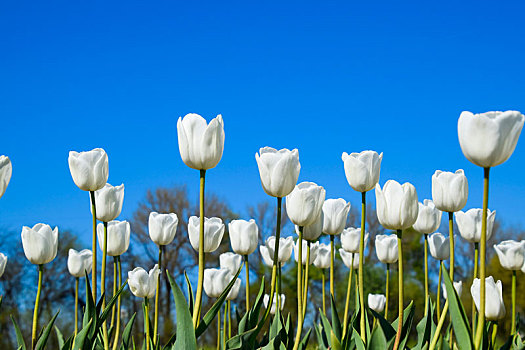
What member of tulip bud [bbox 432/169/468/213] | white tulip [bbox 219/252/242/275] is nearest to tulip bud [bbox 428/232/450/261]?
tulip bud [bbox 432/169/468/213]

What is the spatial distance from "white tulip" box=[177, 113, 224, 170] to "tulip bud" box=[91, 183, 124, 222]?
1147mm

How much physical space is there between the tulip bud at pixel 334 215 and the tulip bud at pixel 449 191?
69 centimetres

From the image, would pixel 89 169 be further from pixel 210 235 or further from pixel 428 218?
pixel 428 218

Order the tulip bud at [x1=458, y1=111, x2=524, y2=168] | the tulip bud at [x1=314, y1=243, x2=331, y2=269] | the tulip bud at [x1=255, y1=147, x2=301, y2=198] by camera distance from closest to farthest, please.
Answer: the tulip bud at [x1=458, y1=111, x2=524, y2=168] → the tulip bud at [x1=255, y1=147, x2=301, y2=198] → the tulip bud at [x1=314, y1=243, x2=331, y2=269]

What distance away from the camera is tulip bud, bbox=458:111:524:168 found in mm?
2203

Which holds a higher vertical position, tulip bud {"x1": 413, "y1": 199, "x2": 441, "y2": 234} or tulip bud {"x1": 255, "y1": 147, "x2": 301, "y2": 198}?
tulip bud {"x1": 255, "y1": 147, "x2": 301, "y2": 198}

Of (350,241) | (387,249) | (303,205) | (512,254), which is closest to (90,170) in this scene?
(303,205)

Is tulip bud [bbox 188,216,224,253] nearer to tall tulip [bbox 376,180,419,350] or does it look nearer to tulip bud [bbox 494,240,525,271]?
tall tulip [bbox 376,180,419,350]

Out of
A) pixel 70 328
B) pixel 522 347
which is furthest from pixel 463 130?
pixel 70 328

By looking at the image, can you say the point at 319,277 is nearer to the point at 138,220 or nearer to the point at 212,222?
the point at 138,220

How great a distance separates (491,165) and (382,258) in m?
2.31

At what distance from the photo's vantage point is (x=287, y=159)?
261cm

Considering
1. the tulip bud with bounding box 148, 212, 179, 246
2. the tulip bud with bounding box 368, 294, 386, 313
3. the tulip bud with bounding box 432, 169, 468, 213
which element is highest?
the tulip bud with bounding box 432, 169, 468, 213

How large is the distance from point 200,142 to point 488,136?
1.21 metres
